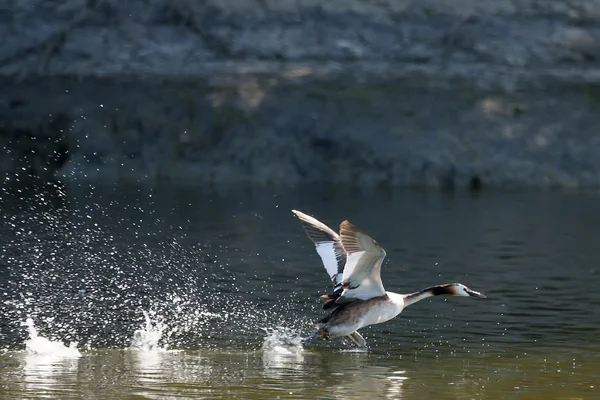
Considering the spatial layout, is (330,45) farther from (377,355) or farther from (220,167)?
(377,355)

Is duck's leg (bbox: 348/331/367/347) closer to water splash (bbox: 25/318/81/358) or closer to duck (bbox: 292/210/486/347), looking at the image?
duck (bbox: 292/210/486/347)

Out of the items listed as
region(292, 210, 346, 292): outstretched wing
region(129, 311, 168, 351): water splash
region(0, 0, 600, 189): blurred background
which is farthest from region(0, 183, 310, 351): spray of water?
region(0, 0, 600, 189): blurred background

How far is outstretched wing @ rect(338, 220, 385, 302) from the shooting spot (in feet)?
43.4

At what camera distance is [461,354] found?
1427cm

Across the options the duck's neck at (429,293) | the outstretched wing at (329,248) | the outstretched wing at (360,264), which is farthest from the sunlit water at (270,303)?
the outstretched wing at (329,248)

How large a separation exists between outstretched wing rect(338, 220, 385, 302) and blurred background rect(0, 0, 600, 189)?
2442 cm

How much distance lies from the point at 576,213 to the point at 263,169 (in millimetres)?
11925

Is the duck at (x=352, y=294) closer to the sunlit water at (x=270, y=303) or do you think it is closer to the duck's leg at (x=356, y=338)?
the duck's leg at (x=356, y=338)

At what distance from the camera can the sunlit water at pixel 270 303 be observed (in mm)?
12562

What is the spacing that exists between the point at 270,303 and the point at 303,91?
79.0 feet

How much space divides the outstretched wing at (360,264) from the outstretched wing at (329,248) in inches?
13.2

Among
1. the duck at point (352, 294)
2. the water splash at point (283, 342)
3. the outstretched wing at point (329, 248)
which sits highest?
the outstretched wing at point (329, 248)

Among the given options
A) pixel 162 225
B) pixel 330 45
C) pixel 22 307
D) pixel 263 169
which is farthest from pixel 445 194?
pixel 22 307

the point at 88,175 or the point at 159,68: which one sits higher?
the point at 159,68
